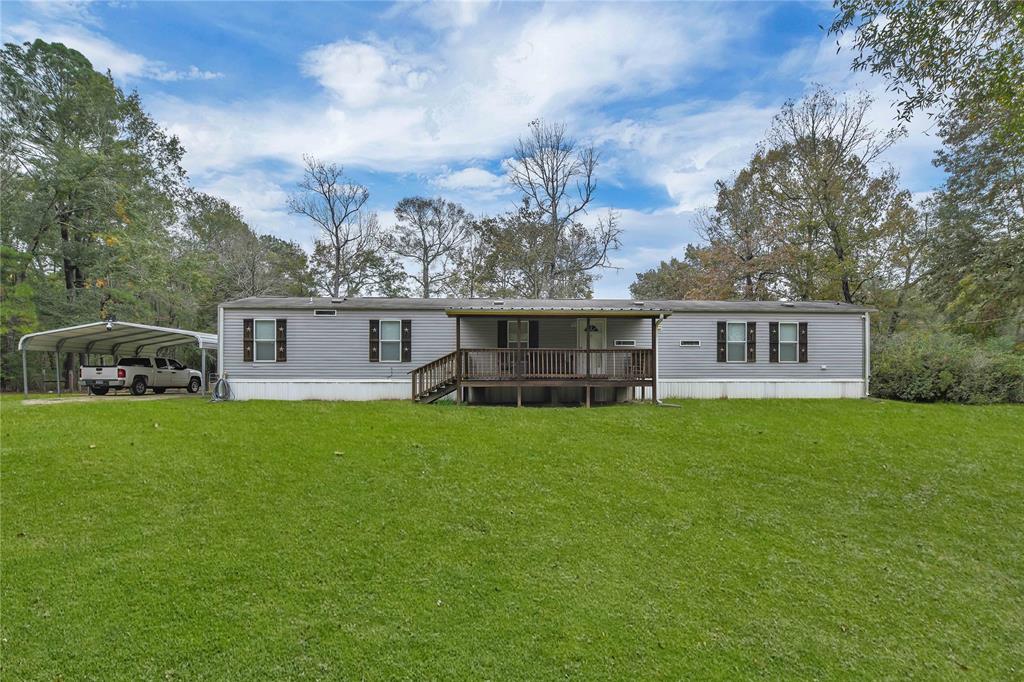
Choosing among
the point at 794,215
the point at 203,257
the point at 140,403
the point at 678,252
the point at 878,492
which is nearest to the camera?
the point at 878,492

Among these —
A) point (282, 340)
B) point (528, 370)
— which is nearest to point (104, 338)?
point (282, 340)

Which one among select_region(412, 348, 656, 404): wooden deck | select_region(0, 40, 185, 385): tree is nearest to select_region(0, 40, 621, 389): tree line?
select_region(0, 40, 185, 385): tree

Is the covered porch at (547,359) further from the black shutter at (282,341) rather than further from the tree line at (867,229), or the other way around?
the tree line at (867,229)

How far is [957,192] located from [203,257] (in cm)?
3415

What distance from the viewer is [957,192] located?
61.5 ft

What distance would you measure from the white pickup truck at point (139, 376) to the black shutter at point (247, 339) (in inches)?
201

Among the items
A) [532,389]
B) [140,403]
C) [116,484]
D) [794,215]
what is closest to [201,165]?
[140,403]

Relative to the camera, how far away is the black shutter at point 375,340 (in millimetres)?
14094

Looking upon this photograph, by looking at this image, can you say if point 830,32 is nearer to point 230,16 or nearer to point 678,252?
point 230,16

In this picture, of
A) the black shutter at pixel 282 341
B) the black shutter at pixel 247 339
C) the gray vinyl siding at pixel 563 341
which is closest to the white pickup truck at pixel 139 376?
the black shutter at pixel 247 339

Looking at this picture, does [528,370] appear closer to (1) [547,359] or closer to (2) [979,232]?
(1) [547,359]

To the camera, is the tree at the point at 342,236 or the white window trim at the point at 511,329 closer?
the white window trim at the point at 511,329

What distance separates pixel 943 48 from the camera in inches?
236

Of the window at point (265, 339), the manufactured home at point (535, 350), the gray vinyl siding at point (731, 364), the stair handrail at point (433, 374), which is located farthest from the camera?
the gray vinyl siding at point (731, 364)
